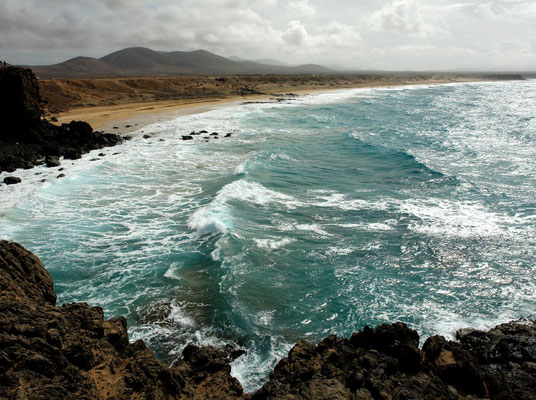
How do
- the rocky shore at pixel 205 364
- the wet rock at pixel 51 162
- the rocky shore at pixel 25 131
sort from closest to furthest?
the rocky shore at pixel 205 364 < the wet rock at pixel 51 162 < the rocky shore at pixel 25 131

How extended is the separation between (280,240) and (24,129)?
26.6 m

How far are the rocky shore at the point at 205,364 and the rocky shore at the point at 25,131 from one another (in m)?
22.6

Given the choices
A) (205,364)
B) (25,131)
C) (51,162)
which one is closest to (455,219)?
(205,364)

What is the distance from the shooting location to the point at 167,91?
78.9 meters

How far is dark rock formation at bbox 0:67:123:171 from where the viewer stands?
27.5 metres

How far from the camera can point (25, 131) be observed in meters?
29.2

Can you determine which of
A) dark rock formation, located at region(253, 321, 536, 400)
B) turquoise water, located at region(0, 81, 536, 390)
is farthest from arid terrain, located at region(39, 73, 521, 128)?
dark rock formation, located at region(253, 321, 536, 400)

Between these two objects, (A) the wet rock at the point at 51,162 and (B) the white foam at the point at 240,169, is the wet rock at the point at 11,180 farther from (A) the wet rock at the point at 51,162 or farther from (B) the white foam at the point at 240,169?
(B) the white foam at the point at 240,169

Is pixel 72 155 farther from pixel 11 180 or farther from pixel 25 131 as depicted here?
pixel 11 180

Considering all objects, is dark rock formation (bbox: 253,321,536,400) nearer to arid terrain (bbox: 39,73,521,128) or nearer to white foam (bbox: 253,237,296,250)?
white foam (bbox: 253,237,296,250)

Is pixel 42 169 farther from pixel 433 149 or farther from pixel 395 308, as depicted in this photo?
pixel 433 149

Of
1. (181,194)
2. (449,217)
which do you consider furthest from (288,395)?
(181,194)

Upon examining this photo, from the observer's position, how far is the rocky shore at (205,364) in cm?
590

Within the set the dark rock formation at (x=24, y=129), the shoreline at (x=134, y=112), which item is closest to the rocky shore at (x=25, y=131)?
the dark rock formation at (x=24, y=129)
